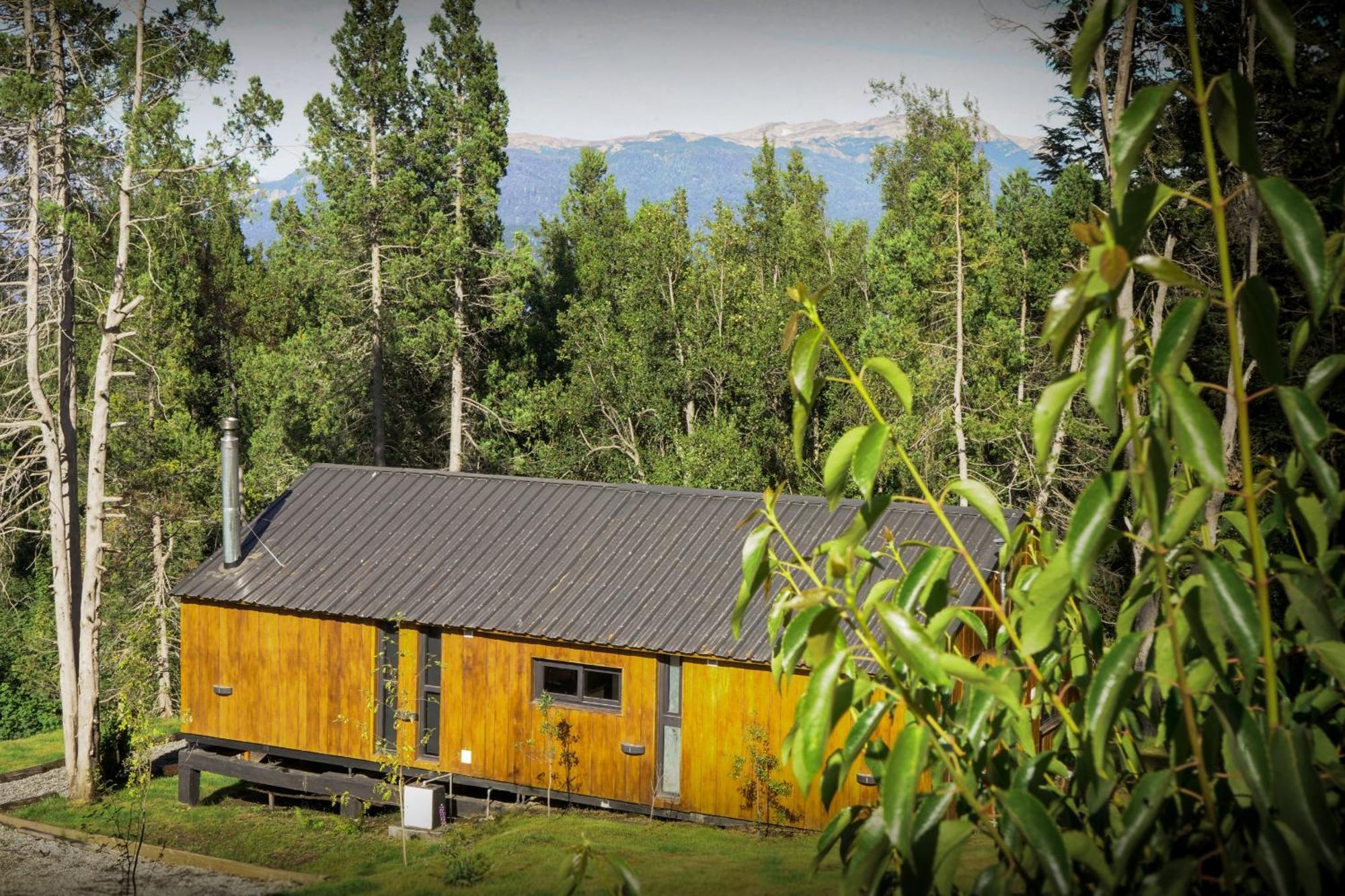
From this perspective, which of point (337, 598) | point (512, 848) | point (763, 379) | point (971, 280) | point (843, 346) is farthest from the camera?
point (843, 346)

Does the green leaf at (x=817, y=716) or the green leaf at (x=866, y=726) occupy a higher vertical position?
the green leaf at (x=817, y=716)

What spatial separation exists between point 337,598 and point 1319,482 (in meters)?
14.7

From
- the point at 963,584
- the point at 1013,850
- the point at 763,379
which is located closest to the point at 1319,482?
the point at 1013,850

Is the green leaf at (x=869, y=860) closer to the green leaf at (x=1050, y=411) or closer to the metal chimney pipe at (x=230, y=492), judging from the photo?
the green leaf at (x=1050, y=411)

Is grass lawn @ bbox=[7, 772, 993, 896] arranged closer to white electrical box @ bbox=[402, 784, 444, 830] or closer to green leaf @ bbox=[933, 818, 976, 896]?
white electrical box @ bbox=[402, 784, 444, 830]

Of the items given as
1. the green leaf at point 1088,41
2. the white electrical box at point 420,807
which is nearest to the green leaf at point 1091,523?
the green leaf at point 1088,41

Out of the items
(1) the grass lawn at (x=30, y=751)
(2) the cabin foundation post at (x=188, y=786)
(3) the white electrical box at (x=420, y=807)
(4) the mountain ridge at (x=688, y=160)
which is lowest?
(1) the grass lawn at (x=30, y=751)

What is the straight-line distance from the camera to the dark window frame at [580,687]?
14133 mm

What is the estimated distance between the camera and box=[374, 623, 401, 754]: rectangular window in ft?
49.4

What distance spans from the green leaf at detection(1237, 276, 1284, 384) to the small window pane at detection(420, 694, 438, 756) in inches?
559

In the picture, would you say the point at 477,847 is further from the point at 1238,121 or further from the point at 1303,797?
the point at 1238,121

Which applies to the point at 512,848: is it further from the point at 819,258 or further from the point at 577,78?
the point at 577,78

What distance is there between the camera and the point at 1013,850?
1.86m

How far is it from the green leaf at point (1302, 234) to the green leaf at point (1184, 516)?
28 centimetres
